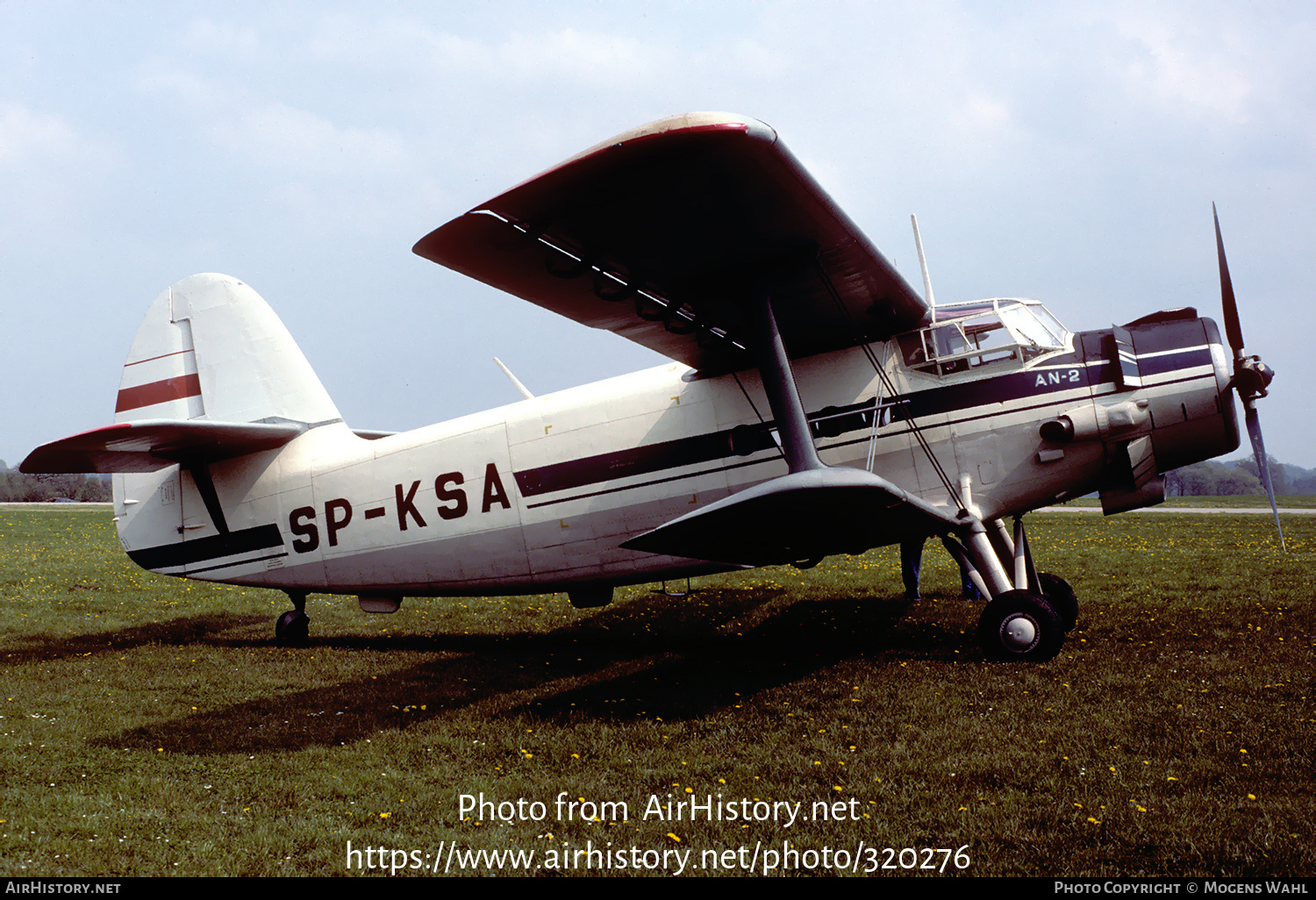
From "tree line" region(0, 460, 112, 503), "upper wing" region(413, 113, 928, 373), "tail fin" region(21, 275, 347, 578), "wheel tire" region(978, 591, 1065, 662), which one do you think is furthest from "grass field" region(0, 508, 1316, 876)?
"tree line" region(0, 460, 112, 503)

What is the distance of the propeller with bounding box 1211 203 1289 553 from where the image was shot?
6.77 metres

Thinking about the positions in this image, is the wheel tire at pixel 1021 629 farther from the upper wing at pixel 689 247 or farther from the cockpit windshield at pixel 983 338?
the upper wing at pixel 689 247

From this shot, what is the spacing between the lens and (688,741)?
5.20 m

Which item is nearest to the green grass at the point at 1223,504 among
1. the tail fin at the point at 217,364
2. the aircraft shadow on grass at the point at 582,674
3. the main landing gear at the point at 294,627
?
the aircraft shadow on grass at the point at 582,674

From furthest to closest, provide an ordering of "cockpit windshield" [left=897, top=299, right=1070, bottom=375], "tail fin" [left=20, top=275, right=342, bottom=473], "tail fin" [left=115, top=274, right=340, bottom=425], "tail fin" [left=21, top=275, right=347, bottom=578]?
"tail fin" [left=115, top=274, right=340, bottom=425], "tail fin" [left=20, top=275, right=342, bottom=473], "tail fin" [left=21, top=275, right=347, bottom=578], "cockpit windshield" [left=897, top=299, right=1070, bottom=375]

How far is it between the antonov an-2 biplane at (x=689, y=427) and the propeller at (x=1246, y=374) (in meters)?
0.02

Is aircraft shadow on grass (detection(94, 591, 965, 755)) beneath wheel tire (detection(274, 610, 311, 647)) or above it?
beneath

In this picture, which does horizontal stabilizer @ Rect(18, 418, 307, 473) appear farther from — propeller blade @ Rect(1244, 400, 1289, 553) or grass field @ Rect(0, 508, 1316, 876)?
propeller blade @ Rect(1244, 400, 1289, 553)

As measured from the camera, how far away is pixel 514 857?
359 centimetres

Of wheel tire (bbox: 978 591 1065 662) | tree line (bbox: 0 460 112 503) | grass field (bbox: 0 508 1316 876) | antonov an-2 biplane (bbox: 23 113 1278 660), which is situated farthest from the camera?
tree line (bbox: 0 460 112 503)

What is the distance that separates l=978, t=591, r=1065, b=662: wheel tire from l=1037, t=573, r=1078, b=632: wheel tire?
1556mm

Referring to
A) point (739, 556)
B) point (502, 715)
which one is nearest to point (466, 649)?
point (502, 715)

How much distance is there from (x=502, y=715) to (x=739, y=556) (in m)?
2.34
